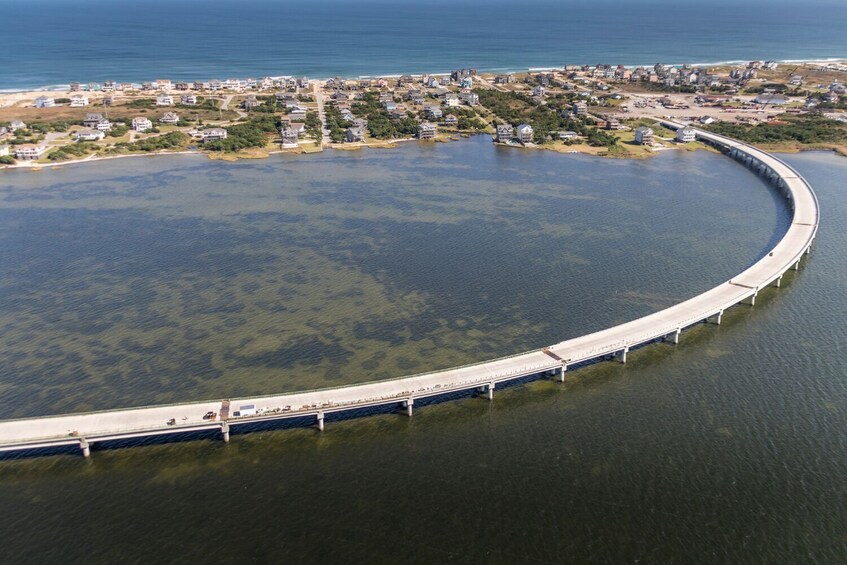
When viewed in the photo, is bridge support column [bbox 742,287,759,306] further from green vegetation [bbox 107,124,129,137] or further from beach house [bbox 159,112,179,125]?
beach house [bbox 159,112,179,125]

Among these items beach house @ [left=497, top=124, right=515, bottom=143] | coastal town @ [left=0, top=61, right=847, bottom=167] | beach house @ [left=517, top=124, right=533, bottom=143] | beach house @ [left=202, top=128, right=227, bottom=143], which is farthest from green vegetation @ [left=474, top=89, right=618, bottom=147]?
beach house @ [left=202, top=128, right=227, bottom=143]

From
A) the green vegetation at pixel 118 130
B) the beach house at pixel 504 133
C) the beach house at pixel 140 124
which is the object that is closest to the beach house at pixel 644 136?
the beach house at pixel 504 133

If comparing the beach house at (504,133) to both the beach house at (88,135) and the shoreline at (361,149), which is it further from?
the beach house at (88,135)

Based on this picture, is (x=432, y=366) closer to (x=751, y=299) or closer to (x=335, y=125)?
(x=751, y=299)

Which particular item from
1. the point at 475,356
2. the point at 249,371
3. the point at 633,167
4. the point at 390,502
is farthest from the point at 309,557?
the point at 633,167

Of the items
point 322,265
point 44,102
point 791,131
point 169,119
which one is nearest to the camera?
point 322,265

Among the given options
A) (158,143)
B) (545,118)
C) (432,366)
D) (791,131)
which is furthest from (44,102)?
(791,131)
